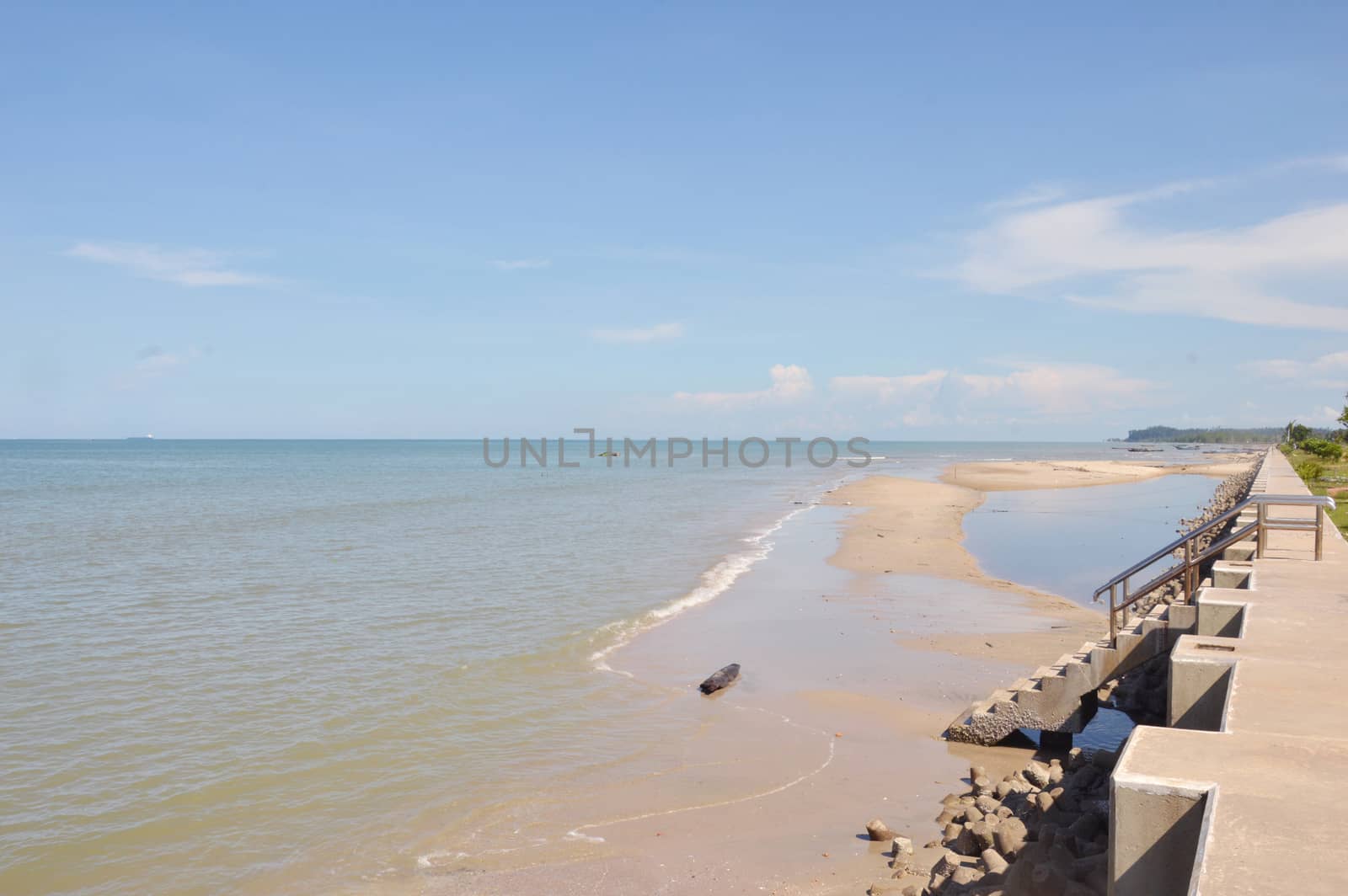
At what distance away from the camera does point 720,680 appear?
1473cm

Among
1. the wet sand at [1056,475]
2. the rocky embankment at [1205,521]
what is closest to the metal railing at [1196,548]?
the rocky embankment at [1205,521]

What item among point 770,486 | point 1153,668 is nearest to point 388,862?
point 1153,668

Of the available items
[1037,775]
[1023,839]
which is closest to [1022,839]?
[1023,839]

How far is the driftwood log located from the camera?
14.5 metres

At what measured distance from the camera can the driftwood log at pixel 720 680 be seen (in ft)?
47.5

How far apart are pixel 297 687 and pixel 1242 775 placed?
12.9m

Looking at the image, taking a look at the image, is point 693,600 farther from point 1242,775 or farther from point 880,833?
point 1242,775

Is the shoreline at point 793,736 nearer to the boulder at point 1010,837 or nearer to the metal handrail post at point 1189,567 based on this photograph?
the boulder at point 1010,837

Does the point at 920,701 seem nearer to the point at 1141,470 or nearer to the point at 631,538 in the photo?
the point at 631,538

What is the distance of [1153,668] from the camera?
12844 millimetres

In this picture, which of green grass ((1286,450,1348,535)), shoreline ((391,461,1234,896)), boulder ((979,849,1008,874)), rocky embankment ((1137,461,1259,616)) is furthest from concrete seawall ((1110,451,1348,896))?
green grass ((1286,450,1348,535))

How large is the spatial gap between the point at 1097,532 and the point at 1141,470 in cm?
5831

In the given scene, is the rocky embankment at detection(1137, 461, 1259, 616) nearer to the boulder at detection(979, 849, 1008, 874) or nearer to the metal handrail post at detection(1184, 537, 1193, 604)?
the metal handrail post at detection(1184, 537, 1193, 604)

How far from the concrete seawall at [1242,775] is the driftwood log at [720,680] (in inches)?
291
